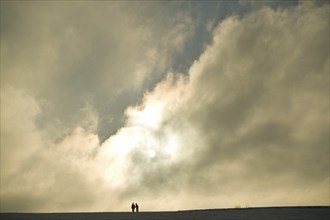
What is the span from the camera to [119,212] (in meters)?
20.5

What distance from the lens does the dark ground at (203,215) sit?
17719 mm

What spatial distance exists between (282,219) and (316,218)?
189 centimetres

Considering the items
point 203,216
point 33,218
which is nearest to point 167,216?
point 203,216

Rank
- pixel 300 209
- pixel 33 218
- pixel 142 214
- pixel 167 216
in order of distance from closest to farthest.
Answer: pixel 33 218 → pixel 167 216 → pixel 142 214 → pixel 300 209

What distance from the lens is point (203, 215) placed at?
1886 centimetres

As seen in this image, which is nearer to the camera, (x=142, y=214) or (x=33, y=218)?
(x=33, y=218)

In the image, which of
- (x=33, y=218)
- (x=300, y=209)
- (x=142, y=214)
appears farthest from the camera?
(x=300, y=209)

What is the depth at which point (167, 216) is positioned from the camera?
60.2ft

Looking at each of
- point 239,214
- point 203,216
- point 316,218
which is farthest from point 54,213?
point 316,218

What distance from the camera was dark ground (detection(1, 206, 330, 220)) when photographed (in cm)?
1772

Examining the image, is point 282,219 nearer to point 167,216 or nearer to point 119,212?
point 167,216

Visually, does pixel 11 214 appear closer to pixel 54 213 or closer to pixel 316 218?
pixel 54 213

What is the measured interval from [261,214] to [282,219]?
1726 millimetres

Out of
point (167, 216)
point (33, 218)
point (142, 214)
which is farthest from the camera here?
point (142, 214)
